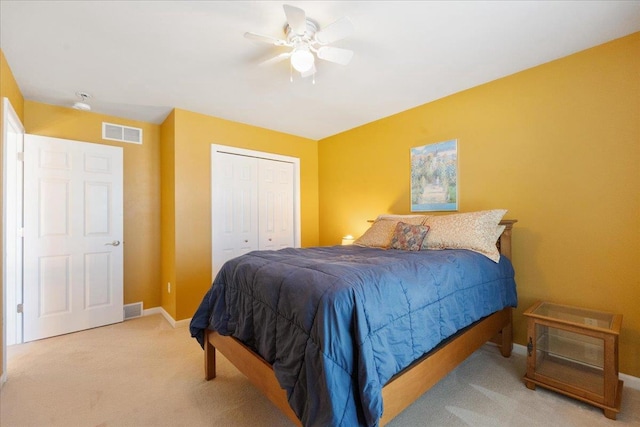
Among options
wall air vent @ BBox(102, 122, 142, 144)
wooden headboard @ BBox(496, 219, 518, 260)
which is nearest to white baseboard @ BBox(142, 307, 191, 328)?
wall air vent @ BBox(102, 122, 142, 144)

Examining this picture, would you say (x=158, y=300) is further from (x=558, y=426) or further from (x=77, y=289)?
(x=558, y=426)

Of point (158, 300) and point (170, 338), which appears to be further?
point (158, 300)

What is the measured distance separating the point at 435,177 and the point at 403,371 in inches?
84.1

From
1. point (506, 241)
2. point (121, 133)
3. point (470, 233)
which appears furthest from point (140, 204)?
point (506, 241)

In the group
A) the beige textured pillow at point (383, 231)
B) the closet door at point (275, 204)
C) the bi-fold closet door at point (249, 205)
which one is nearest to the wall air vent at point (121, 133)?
the bi-fold closet door at point (249, 205)

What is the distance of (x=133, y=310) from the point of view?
11.0ft

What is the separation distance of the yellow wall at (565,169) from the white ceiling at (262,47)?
0.65 feet

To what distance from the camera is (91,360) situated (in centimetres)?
230

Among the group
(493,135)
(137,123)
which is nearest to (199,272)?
(137,123)

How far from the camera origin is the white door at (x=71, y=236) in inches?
108

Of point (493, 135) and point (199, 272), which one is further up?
point (493, 135)

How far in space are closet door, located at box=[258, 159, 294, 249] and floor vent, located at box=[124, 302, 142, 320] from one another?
1.62m

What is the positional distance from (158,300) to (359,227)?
109 inches

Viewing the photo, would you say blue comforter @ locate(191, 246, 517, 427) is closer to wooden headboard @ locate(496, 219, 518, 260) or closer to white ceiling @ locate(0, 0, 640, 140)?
wooden headboard @ locate(496, 219, 518, 260)
